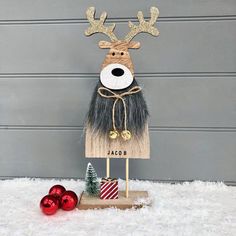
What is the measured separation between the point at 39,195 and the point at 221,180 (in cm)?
65

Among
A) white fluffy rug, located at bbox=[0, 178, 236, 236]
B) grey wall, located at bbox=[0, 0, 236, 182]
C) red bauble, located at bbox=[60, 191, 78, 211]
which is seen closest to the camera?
white fluffy rug, located at bbox=[0, 178, 236, 236]

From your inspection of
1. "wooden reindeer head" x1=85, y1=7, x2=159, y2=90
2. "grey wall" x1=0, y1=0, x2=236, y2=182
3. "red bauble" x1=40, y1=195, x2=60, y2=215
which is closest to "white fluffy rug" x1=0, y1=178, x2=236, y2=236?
"red bauble" x1=40, y1=195, x2=60, y2=215

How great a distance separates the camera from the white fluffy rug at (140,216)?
79 centimetres

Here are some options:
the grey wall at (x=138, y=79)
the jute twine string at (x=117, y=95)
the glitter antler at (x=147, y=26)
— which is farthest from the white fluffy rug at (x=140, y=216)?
the glitter antler at (x=147, y=26)

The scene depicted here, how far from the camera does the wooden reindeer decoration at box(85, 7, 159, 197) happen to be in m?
0.94

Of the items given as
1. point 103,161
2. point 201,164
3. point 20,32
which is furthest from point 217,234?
point 20,32

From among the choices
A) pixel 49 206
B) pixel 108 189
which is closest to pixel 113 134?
pixel 108 189

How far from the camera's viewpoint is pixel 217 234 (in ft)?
2.56

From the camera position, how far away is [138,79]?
1.19m

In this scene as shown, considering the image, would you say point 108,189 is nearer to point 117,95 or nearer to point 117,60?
point 117,95

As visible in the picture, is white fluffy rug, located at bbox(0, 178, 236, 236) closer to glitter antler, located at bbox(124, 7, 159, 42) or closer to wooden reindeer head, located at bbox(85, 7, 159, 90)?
wooden reindeer head, located at bbox(85, 7, 159, 90)

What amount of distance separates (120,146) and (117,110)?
0.35ft

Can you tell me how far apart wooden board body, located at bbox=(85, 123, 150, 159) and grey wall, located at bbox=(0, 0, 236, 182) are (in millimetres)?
255

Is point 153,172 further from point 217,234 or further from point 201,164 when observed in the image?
point 217,234
